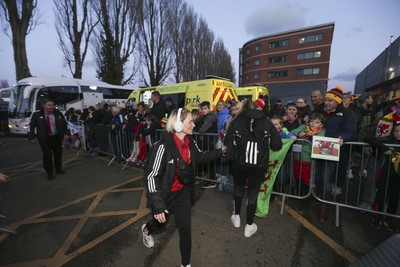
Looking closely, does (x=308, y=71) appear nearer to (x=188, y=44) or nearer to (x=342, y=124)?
(x=188, y=44)

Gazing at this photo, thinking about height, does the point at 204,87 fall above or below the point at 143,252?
above

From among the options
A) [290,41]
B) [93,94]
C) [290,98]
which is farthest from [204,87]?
[290,41]

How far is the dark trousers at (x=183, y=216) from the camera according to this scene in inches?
85.6

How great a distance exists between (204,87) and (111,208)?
19.3 ft

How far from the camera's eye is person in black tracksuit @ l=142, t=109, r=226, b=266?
2.04 metres

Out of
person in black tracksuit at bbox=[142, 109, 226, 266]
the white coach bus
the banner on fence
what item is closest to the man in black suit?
person in black tracksuit at bbox=[142, 109, 226, 266]

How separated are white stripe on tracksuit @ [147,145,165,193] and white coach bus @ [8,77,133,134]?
10609 millimetres

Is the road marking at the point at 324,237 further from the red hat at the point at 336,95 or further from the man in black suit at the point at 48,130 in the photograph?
the man in black suit at the point at 48,130

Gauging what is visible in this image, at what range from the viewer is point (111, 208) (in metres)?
3.88

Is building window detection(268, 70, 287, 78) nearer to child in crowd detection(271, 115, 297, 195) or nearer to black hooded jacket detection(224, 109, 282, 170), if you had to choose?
child in crowd detection(271, 115, 297, 195)

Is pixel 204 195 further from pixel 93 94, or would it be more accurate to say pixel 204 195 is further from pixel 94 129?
pixel 93 94

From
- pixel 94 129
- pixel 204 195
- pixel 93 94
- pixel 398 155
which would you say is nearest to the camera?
pixel 398 155

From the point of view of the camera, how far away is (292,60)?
147 ft

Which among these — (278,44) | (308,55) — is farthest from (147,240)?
(278,44)
